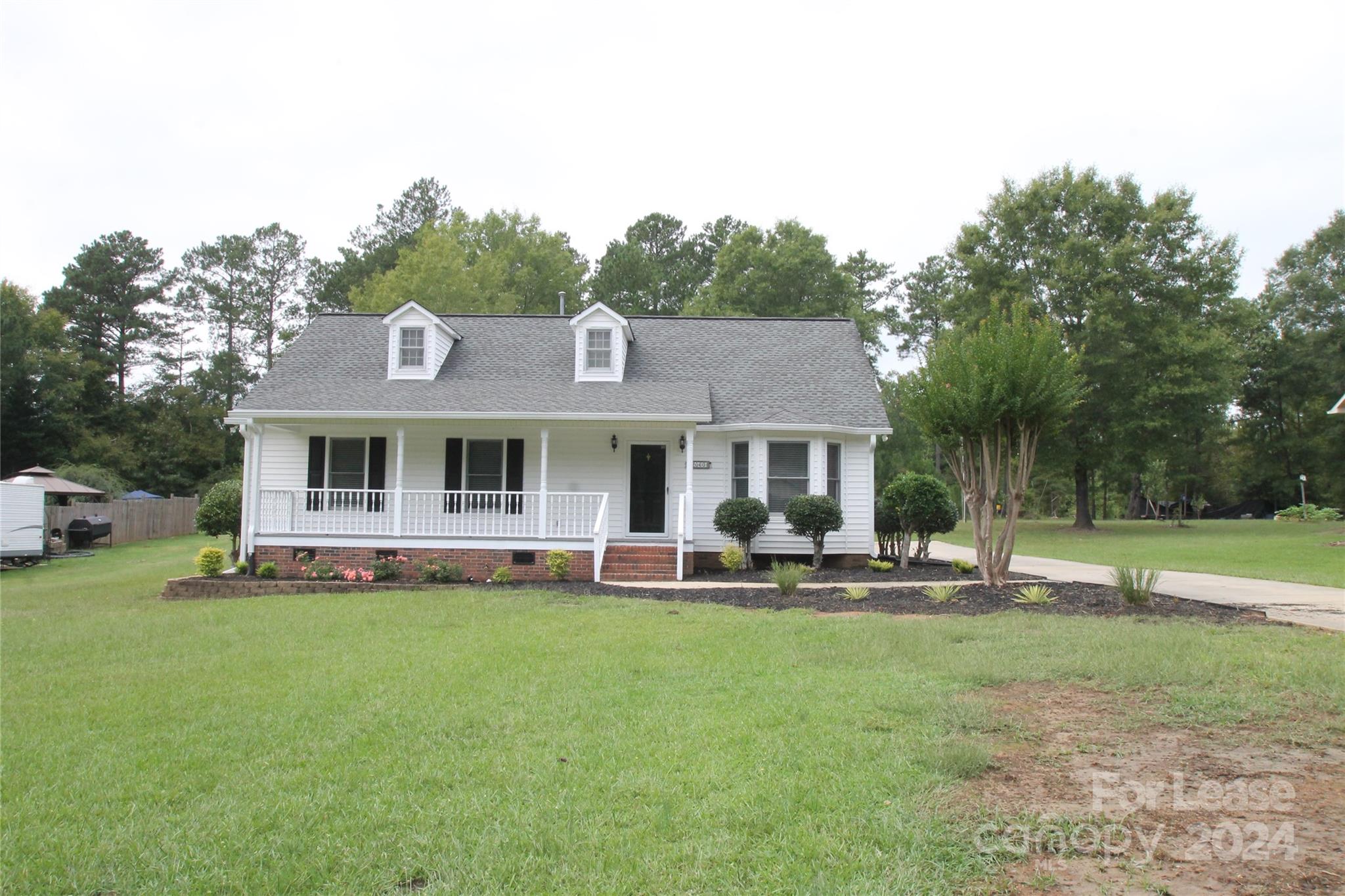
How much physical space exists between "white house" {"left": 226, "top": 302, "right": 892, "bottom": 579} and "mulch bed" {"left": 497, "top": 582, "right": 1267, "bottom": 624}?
6.55 ft

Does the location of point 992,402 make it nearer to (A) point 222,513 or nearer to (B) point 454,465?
(B) point 454,465

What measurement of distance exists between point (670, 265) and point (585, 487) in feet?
112

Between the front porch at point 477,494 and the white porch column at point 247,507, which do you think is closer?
the front porch at point 477,494

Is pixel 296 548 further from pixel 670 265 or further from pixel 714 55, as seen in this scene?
pixel 670 265

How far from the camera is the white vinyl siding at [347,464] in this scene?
17.6m

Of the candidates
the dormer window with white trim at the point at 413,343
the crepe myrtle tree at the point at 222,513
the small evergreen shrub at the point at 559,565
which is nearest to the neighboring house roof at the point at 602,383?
the dormer window with white trim at the point at 413,343

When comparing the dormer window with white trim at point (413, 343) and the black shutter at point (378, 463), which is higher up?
the dormer window with white trim at point (413, 343)

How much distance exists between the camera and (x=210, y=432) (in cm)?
4528

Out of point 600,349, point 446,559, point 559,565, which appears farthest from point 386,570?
point 600,349

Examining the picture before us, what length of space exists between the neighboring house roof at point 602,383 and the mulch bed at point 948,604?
12.5ft

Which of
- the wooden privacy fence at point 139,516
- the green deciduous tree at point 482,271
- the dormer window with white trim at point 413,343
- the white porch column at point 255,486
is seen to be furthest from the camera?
the green deciduous tree at point 482,271

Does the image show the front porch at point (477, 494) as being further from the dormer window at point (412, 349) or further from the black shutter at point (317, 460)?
the dormer window at point (412, 349)

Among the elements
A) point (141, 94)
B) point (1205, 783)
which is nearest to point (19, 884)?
point (1205, 783)

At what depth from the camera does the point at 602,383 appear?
722 inches
